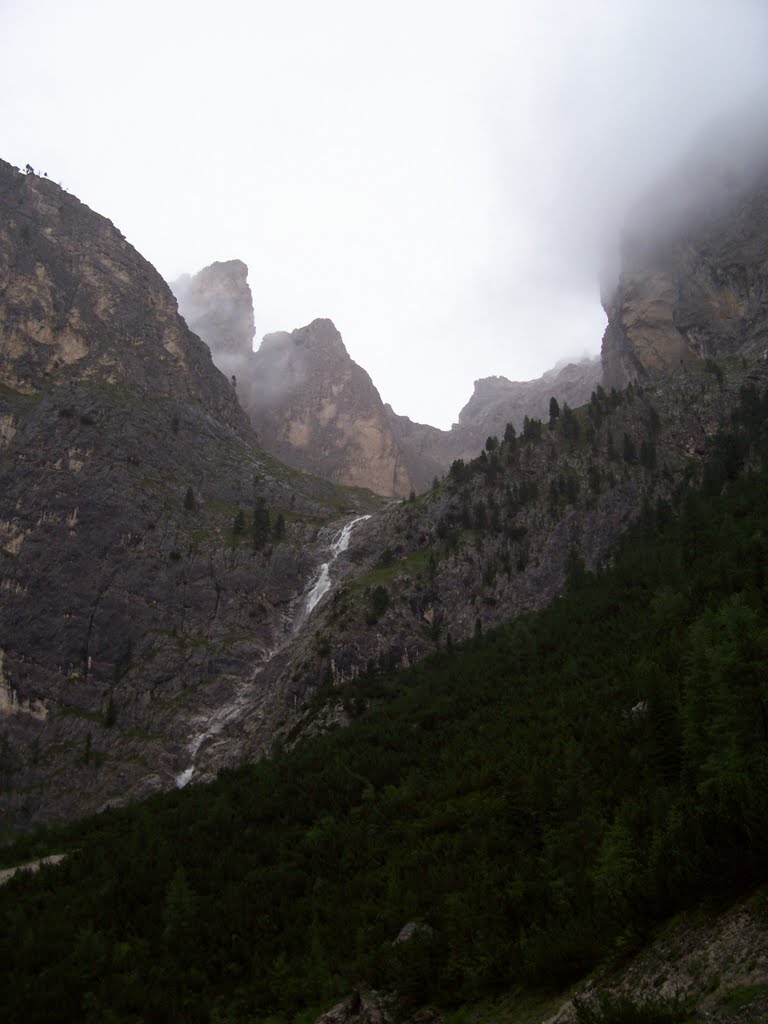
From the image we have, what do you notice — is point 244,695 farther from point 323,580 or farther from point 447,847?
point 447,847

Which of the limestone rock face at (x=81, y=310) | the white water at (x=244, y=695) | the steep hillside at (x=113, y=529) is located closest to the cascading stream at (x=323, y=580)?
the white water at (x=244, y=695)

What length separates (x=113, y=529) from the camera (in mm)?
138875

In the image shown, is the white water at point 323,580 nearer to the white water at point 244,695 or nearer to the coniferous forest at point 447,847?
the white water at point 244,695

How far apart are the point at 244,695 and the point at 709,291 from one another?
13152cm

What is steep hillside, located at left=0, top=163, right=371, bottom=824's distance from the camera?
378 ft

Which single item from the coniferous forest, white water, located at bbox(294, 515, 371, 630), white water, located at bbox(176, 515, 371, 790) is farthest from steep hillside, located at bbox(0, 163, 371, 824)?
the coniferous forest

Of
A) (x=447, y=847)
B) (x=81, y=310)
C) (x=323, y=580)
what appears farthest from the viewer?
(x=81, y=310)

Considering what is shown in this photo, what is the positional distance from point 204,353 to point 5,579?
283ft

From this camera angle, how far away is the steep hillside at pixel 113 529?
115 m

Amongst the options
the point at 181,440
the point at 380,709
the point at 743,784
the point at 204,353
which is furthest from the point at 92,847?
the point at 204,353

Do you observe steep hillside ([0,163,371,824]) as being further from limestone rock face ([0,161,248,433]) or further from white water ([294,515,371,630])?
white water ([294,515,371,630])

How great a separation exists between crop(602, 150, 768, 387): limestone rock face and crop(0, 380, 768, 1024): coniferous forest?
118772 millimetres

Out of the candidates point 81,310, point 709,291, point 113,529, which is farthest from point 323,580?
point 709,291

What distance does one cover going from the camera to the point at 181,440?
162000 millimetres
